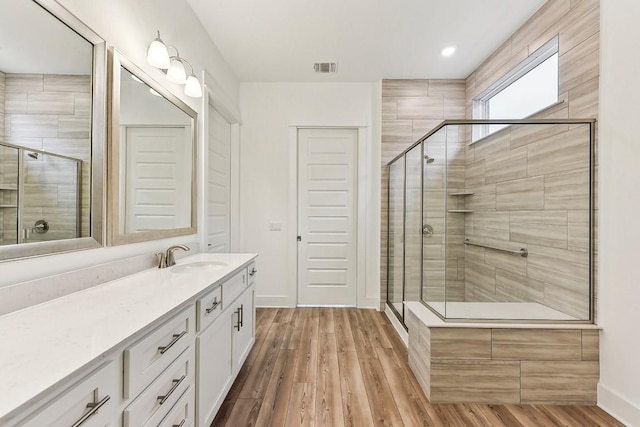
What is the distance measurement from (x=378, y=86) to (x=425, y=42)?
87 cm

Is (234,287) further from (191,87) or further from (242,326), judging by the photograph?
(191,87)

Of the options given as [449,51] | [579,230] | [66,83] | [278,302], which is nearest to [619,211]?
[579,230]

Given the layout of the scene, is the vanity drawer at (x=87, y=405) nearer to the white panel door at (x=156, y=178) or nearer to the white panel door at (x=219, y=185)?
the white panel door at (x=156, y=178)

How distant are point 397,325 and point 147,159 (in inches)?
104

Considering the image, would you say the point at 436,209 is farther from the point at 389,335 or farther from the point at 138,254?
the point at 138,254

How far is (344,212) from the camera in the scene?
378 cm

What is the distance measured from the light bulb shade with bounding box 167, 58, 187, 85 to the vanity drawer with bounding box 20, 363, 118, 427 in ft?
5.97

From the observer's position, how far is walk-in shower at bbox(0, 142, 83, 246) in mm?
1032

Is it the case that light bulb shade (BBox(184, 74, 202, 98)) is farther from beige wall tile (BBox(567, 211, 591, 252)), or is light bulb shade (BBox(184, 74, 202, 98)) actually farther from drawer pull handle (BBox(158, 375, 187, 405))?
→ beige wall tile (BBox(567, 211, 591, 252))

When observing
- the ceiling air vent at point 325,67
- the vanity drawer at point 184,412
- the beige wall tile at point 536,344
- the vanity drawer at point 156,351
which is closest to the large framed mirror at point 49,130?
the vanity drawer at point 156,351

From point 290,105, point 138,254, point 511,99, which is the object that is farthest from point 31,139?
point 511,99

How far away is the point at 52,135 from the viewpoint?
3.93 feet

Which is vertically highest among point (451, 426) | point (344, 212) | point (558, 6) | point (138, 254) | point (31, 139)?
point (558, 6)

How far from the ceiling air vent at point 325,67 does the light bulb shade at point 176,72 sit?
5.45 ft
